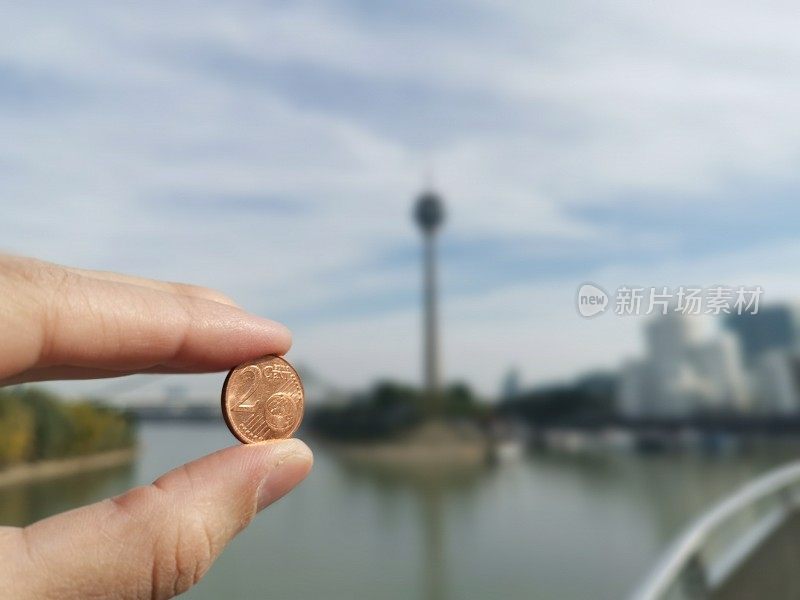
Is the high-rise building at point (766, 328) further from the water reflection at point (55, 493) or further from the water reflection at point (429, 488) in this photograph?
the water reflection at point (55, 493)

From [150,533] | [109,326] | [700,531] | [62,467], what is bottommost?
[62,467]

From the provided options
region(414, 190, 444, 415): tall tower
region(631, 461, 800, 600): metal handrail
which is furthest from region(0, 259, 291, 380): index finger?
region(414, 190, 444, 415): tall tower

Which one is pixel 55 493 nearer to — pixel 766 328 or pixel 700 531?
pixel 700 531

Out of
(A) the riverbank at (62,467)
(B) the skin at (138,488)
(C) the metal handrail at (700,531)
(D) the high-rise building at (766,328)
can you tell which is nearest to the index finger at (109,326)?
(B) the skin at (138,488)

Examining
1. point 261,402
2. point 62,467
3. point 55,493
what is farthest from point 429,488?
point 261,402

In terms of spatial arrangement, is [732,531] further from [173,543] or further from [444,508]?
[444,508]

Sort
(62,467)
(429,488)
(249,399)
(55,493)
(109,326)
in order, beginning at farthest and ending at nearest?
(429,488) → (62,467) → (55,493) → (249,399) → (109,326)

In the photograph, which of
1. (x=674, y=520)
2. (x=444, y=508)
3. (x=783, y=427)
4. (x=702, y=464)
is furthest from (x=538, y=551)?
(x=783, y=427)
